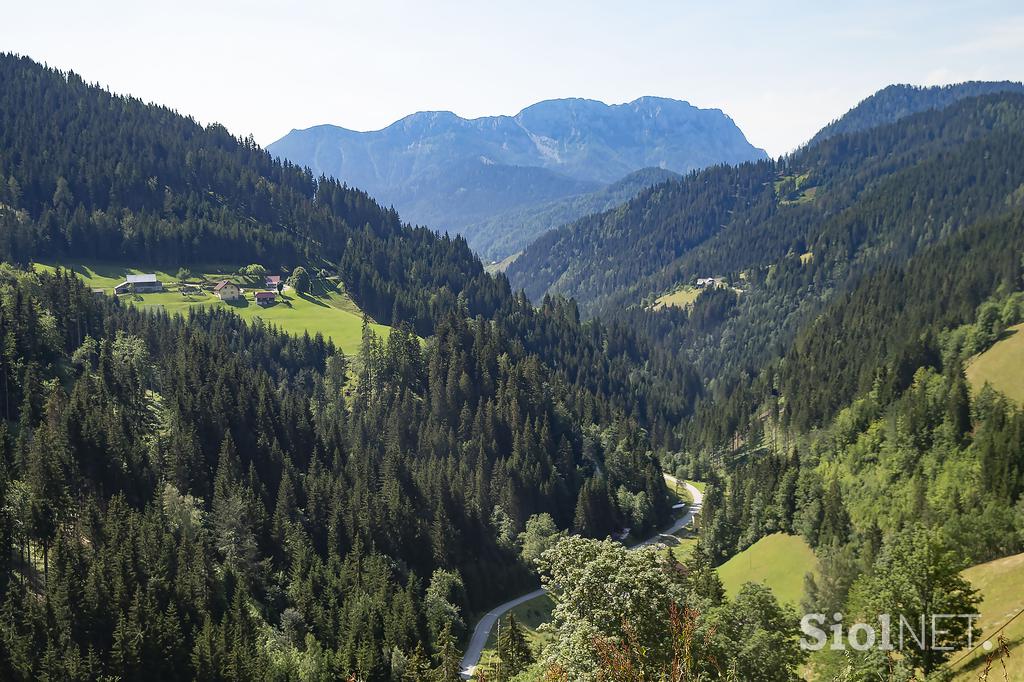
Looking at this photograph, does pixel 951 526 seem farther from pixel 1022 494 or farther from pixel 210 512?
pixel 210 512

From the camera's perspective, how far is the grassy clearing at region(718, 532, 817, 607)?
105m

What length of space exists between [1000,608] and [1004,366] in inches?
3780

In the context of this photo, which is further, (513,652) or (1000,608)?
(513,652)

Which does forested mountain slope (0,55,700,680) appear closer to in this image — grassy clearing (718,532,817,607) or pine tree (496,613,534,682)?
pine tree (496,613,534,682)

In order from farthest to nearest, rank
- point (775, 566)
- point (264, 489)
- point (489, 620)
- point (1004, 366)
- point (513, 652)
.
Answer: point (1004, 366), point (775, 566), point (264, 489), point (489, 620), point (513, 652)

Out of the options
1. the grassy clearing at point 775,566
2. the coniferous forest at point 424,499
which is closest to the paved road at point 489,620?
the coniferous forest at point 424,499

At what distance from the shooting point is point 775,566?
4461 inches

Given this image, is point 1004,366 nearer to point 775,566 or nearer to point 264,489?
point 775,566

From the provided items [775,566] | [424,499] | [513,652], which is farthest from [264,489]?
[775,566]

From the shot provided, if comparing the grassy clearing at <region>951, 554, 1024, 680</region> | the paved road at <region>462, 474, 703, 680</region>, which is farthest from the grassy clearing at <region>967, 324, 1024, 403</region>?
the grassy clearing at <region>951, 554, 1024, 680</region>

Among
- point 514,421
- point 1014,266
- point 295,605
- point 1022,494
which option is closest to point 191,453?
Answer: point 295,605

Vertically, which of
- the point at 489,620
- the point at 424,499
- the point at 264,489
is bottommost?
the point at 489,620

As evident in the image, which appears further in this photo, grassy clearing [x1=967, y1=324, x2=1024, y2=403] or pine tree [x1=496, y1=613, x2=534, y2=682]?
grassy clearing [x1=967, y1=324, x2=1024, y2=403]

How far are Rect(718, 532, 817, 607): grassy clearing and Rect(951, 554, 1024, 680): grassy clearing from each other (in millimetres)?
29902
